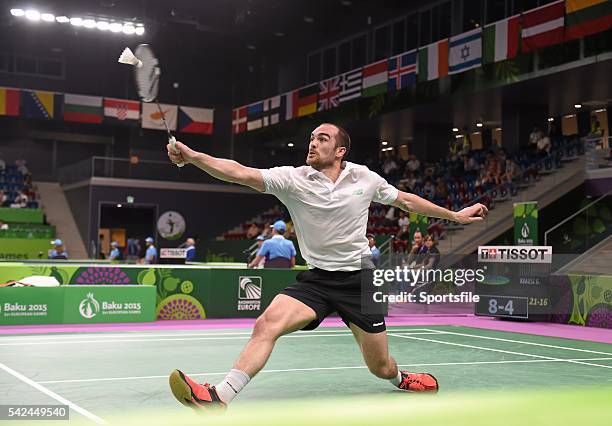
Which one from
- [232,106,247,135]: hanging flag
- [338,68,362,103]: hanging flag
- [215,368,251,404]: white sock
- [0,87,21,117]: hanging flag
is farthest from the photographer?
[232,106,247,135]: hanging flag

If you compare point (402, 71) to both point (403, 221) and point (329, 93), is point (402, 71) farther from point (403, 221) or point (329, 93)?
point (403, 221)

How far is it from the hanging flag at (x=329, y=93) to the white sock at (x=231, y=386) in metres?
23.7

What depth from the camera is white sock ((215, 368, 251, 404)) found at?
4.60 meters

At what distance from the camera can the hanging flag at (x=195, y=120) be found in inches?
1411

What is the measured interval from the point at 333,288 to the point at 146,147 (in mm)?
32818

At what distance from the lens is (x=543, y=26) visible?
66.4 ft

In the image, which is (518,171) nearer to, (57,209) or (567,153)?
(567,153)

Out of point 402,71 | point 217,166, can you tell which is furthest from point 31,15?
point 217,166

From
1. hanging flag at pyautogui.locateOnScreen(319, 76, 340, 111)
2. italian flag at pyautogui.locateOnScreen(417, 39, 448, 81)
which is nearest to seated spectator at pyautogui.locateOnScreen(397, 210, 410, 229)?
italian flag at pyautogui.locateOnScreen(417, 39, 448, 81)

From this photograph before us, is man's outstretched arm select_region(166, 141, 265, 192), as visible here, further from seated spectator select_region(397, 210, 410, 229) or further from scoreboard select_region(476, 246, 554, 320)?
seated spectator select_region(397, 210, 410, 229)

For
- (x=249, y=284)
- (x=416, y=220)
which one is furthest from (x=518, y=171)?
(x=249, y=284)

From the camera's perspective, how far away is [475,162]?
26.3m

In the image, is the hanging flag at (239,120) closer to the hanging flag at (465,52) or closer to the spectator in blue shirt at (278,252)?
the hanging flag at (465,52)

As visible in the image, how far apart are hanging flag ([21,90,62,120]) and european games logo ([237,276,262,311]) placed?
70.8 ft
